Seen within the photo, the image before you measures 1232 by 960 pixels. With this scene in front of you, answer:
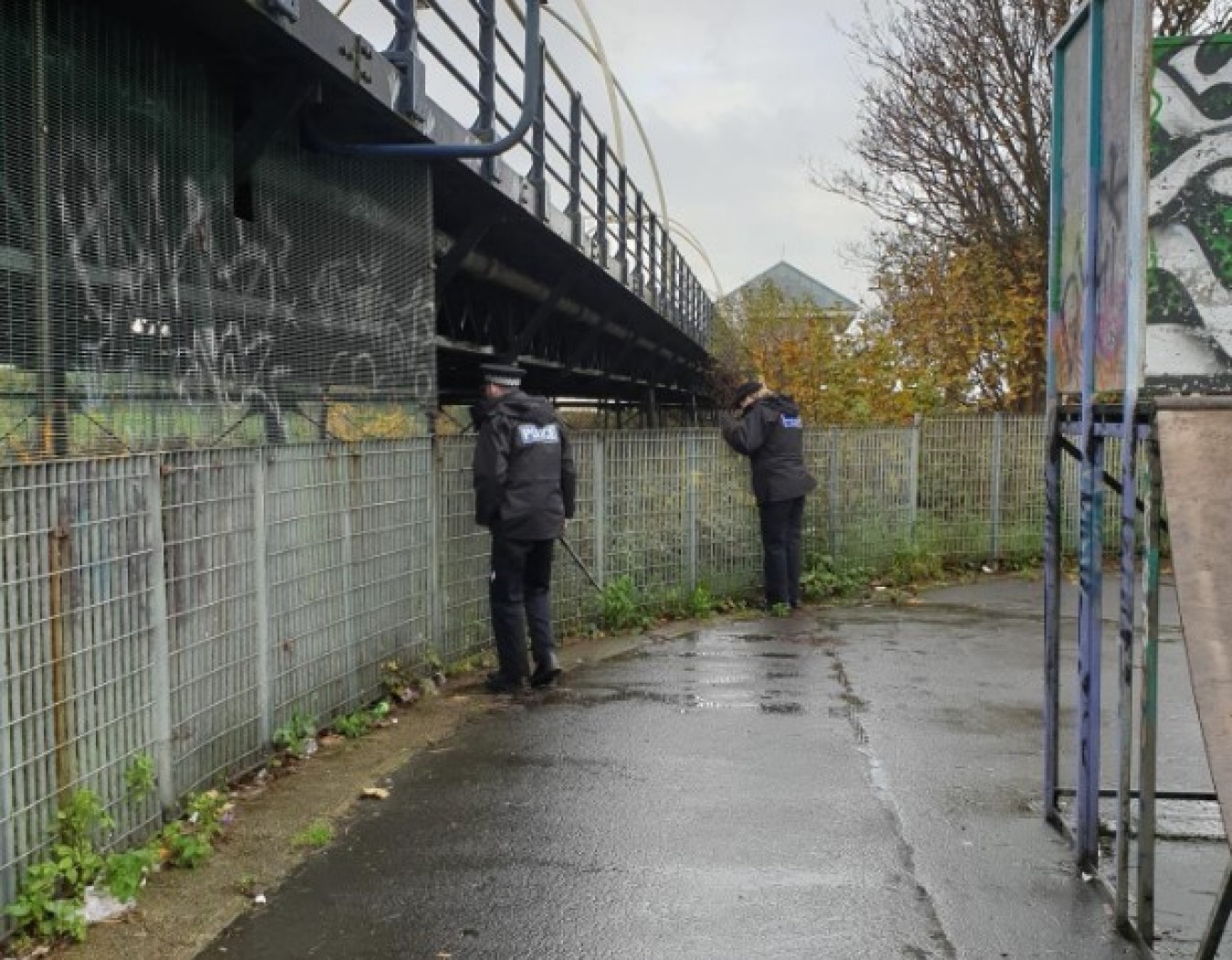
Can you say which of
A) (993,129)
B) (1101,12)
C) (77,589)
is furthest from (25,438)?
(993,129)

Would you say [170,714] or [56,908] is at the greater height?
[170,714]

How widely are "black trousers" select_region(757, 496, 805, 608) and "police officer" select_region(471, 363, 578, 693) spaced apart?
362cm

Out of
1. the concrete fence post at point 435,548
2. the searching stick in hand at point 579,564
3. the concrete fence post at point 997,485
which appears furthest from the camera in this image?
the concrete fence post at point 997,485

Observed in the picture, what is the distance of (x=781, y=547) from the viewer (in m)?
10.9

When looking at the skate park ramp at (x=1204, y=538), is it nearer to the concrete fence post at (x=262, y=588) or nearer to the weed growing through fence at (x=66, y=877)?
the weed growing through fence at (x=66, y=877)

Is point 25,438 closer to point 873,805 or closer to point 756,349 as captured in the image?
point 873,805

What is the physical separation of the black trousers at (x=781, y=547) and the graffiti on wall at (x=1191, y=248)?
6.70 meters

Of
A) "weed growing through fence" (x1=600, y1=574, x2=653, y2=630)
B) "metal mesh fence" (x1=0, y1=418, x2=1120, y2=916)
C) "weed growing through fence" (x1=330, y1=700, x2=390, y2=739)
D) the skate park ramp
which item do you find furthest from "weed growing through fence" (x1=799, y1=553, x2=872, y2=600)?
the skate park ramp

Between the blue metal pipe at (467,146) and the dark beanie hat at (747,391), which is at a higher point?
the blue metal pipe at (467,146)

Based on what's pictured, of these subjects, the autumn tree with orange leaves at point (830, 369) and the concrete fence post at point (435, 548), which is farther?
the autumn tree with orange leaves at point (830, 369)

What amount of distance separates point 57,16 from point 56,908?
3388 millimetres

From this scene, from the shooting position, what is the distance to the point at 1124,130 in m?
4.02

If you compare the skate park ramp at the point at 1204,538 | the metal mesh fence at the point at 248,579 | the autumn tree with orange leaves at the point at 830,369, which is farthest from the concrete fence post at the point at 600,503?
the skate park ramp at the point at 1204,538

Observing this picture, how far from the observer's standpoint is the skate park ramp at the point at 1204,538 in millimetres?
3174
